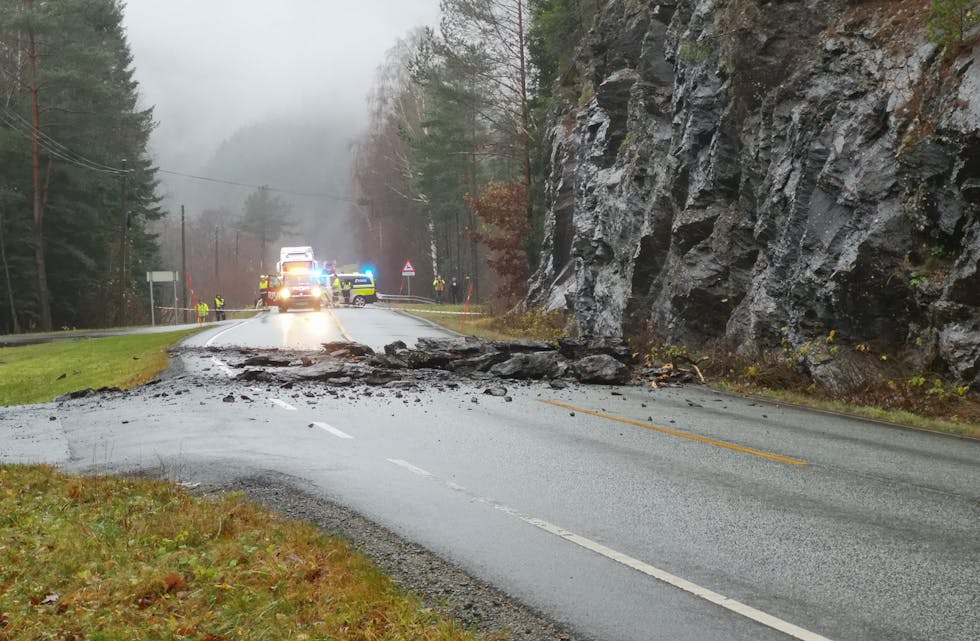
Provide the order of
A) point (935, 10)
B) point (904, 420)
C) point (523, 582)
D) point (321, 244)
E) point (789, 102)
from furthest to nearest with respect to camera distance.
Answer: point (321, 244) → point (789, 102) → point (935, 10) → point (904, 420) → point (523, 582)

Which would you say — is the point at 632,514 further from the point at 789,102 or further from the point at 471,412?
the point at 789,102

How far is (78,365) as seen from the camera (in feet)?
86.2

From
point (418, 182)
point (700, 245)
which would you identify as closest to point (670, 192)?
point (700, 245)

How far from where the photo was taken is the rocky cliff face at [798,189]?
14102 mm

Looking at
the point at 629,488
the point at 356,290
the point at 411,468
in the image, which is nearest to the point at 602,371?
the point at 411,468

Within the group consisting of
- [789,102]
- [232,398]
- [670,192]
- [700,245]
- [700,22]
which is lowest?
[232,398]

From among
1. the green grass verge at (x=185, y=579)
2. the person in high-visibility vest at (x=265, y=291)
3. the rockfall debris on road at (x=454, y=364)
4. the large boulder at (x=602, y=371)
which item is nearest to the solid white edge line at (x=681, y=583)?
the green grass verge at (x=185, y=579)

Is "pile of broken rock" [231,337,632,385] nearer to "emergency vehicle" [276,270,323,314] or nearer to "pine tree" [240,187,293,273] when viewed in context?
"emergency vehicle" [276,270,323,314]

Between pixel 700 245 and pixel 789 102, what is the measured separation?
13.1 feet

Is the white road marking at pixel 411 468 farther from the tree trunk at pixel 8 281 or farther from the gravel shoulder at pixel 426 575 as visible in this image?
the tree trunk at pixel 8 281

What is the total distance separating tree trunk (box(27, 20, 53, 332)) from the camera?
45.6 meters

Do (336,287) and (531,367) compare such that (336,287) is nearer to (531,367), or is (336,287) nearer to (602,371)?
(531,367)

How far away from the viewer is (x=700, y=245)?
20.9m

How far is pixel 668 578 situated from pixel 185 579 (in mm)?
3076
